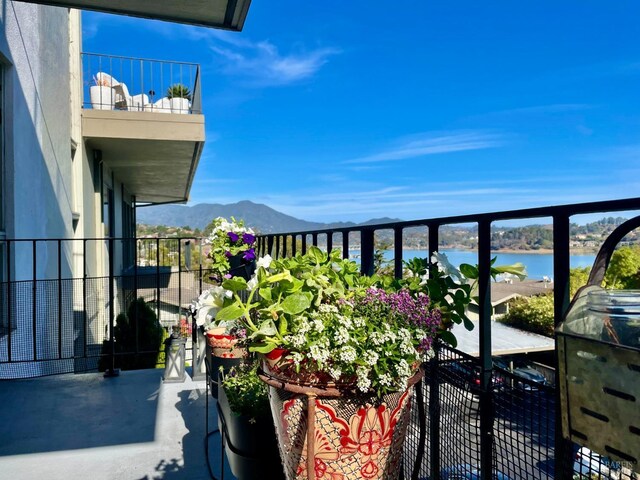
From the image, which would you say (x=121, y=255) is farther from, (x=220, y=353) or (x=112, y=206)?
(x=220, y=353)

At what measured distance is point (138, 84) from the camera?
6.76 m

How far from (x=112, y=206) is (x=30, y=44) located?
516 centimetres

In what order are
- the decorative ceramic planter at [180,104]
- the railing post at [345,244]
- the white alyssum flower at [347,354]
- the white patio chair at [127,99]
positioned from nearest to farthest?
the white alyssum flower at [347,354] < the railing post at [345,244] < the decorative ceramic planter at [180,104] < the white patio chair at [127,99]

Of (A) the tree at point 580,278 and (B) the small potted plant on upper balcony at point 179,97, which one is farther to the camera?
(B) the small potted plant on upper balcony at point 179,97

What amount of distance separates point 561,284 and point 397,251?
24.7 inches

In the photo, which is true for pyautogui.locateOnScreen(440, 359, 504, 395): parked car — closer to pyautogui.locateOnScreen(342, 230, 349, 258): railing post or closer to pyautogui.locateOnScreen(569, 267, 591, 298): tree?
pyautogui.locateOnScreen(569, 267, 591, 298): tree

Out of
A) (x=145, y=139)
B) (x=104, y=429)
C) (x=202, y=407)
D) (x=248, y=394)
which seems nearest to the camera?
(x=248, y=394)

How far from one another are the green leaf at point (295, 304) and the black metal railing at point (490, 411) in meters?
0.39

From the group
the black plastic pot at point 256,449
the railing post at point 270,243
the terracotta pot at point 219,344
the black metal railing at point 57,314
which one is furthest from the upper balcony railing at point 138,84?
the black plastic pot at point 256,449

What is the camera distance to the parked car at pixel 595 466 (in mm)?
633

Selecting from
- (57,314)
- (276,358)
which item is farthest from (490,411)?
(57,314)

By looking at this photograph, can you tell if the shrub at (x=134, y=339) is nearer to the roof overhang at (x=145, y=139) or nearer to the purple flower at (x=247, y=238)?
the purple flower at (x=247, y=238)

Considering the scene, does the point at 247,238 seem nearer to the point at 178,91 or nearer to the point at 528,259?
the point at 528,259

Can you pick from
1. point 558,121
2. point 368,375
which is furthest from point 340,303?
point 558,121
